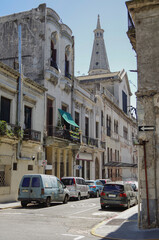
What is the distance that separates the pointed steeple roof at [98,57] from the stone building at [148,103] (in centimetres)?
6039

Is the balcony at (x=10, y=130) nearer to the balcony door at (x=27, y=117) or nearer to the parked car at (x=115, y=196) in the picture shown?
the balcony door at (x=27, y=117)

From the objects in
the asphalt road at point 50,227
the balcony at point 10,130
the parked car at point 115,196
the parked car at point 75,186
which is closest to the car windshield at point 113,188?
the parked car at point 115,196

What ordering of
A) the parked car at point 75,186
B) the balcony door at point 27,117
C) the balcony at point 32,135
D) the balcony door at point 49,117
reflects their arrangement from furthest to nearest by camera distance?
the balcony door at point 49,117 < the balcony door at point 27,117 < the balcony at point 32,135 < the parked car at point 75,186

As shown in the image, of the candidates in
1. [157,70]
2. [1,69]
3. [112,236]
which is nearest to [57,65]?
[1,69]

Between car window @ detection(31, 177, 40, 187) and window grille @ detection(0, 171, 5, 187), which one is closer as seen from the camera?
car window @ detection(31, 177, 40, 187)

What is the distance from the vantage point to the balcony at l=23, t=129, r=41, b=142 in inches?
895

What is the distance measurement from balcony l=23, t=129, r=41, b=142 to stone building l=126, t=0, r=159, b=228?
1323cm

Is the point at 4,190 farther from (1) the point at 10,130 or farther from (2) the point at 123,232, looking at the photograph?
(2) the point at 123,232

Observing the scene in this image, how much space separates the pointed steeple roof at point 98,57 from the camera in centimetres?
7262

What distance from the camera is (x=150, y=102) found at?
11.0 metres

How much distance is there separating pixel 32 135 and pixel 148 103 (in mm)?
14278

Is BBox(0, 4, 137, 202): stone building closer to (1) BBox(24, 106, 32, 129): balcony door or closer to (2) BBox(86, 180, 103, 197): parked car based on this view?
(1) BBox(24, 106, 32, 129): balcony door

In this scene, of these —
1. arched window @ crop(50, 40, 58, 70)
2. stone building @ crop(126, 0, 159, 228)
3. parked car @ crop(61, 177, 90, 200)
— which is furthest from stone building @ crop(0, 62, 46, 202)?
stone building @ crop(126, 0, 159, 228)

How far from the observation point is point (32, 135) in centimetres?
2373
